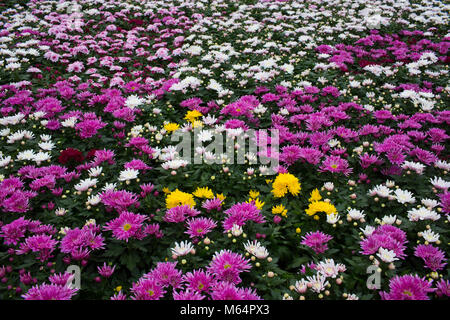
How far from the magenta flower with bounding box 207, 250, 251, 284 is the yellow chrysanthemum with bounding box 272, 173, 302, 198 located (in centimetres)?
102

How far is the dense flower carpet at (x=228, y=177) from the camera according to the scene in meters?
2.30

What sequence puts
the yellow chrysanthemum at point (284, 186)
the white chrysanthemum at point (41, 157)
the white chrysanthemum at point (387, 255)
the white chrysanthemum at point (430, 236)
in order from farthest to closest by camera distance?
1. the white chrysanthemum at point (41, 157)
2. the yellow chrysanthemum at point (284, 186)
3. the white chrysanthemum at point (430, 236)
4. the white chrysanthemum at point (387, 255)

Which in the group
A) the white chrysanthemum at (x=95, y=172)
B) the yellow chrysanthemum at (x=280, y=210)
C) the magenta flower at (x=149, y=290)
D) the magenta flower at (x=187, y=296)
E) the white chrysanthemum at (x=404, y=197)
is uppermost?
the magenta flower at (x=187, y=296)

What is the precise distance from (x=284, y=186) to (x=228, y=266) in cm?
125

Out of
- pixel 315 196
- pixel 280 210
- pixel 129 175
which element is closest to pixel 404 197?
pixel 315 196

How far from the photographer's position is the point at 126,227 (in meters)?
2.49

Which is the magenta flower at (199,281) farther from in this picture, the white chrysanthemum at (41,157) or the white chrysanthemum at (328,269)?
the white chrysanthemum at (41,157)

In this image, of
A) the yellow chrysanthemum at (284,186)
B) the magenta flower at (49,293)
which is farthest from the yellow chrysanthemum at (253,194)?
the magenta flower at (49,293)

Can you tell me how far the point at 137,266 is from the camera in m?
2.59

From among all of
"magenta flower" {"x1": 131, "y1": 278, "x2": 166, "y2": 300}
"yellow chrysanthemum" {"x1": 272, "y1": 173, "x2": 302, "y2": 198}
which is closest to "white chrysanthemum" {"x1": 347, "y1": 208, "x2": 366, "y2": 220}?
"yellow chrysanthemum" {"x1": 272, "y1": 173, "x2": 302, "y2": 198}

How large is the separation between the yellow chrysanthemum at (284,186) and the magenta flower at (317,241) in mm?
644
